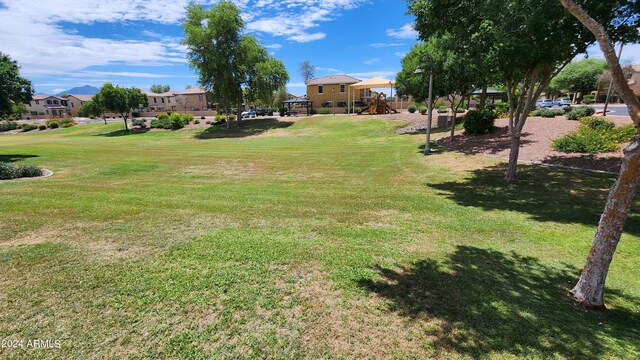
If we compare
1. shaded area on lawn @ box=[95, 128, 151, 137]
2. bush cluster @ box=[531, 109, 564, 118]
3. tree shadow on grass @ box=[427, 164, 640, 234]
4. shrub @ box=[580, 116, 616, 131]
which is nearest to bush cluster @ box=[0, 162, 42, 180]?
tree shadow on grass @ box=[427, 164, 640, 234]

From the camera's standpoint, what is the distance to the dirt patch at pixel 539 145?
1158 cm

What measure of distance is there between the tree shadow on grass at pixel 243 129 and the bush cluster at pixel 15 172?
21373 millimetres

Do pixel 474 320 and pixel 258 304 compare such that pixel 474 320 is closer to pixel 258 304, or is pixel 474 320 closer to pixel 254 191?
pixel 258 304

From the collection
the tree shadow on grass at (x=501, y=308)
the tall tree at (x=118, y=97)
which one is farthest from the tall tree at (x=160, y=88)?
the tree shadow on grass at (x=501, y=308)

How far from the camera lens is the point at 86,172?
14.0m

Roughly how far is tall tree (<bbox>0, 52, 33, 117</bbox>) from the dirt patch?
Result: 26.3m

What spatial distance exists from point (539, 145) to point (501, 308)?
14208mm

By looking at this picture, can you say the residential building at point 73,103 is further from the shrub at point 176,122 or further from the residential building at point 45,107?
the shrub at point 176,122

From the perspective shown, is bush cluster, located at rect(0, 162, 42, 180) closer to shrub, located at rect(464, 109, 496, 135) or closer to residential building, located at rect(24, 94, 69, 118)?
shrub, located at rect(464, 109, 496, 135)

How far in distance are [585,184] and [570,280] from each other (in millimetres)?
6602

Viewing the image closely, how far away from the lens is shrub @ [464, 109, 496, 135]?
64.5ft

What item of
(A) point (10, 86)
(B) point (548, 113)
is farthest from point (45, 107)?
(B) point (548, 113)

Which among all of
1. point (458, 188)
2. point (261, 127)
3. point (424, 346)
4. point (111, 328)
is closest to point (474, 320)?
point (424, 346)

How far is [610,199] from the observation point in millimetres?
3887
